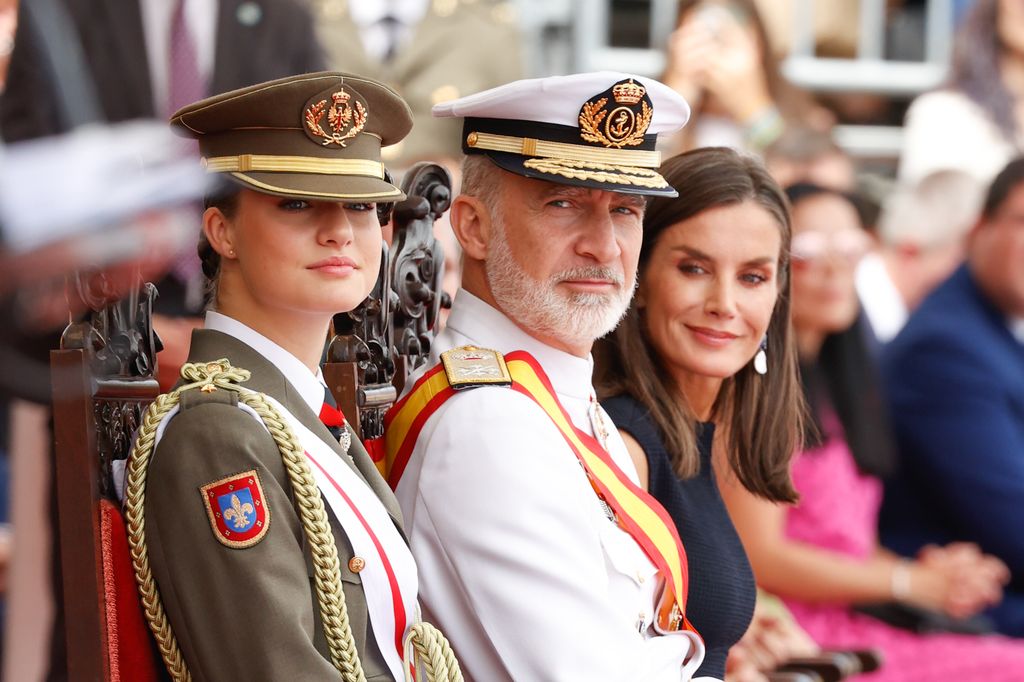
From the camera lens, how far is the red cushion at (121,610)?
1871 millimetres

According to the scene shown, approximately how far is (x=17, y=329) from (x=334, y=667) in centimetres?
94

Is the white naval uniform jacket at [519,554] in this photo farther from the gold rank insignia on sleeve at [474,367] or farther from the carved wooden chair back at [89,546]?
the carved wooden chair back at [89,546]

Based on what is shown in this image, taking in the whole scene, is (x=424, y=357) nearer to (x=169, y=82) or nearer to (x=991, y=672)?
(x=169, y=82)

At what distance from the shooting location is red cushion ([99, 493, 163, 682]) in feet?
6.14

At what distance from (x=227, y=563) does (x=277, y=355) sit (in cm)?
33

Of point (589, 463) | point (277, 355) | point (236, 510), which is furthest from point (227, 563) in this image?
point (589, 463)

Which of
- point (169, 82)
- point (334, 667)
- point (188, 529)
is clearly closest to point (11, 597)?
point (188, 529)

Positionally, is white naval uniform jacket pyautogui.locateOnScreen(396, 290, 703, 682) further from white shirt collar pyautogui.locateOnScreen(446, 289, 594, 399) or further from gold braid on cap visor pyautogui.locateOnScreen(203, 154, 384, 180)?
gold braid on cap visor pyautogui.locateOnScreen(203, 154, 384, 180)

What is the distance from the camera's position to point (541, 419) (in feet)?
7.39

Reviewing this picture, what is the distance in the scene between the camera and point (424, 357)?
2707 millimetres

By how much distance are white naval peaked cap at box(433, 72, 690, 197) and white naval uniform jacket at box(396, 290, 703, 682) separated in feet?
1.22

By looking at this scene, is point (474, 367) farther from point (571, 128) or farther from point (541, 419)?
point (571, 128)

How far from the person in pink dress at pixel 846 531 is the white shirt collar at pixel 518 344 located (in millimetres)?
1085

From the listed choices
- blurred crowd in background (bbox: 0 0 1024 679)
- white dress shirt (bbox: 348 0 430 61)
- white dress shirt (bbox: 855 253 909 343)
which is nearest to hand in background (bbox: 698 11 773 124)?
blurred crowd in background (bbox: 0 0 1024 679)
